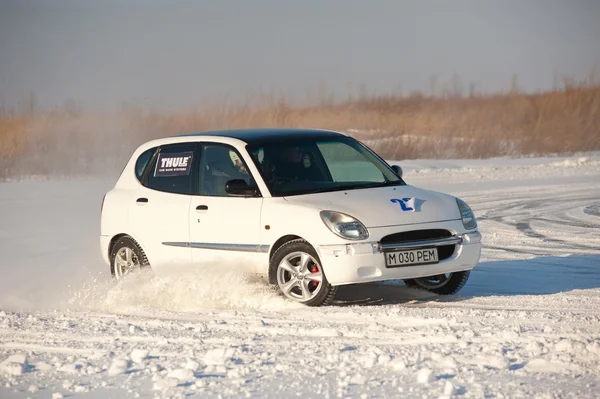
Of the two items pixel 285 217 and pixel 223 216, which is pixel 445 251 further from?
pixel 223 216

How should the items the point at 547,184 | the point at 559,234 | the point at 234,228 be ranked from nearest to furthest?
1. the point at 234,228
2. the point at 559,234
3. the point at 547,184

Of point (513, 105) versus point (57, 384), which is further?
point (513, 105)

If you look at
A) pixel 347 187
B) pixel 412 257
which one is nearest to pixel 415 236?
pixel 412 257

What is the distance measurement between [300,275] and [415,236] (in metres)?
1.02

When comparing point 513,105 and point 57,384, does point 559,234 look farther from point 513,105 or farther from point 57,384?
point 513,105

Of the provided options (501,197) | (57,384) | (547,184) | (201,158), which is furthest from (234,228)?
(547,184)

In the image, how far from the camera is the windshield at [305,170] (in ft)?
32.2

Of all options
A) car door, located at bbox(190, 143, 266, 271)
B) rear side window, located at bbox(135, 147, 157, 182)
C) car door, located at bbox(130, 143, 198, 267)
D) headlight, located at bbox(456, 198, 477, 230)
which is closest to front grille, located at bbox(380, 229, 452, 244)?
headlight, located at bbox(456, 198, 477, 230)

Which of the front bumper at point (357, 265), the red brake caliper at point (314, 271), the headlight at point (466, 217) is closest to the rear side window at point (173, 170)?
the red brake caliper at point (314, 271)

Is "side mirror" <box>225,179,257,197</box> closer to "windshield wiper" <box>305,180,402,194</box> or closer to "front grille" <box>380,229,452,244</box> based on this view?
"windshield wiper" <box>305,180,402,194</box>

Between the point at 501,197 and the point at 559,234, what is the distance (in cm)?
660

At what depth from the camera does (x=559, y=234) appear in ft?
49.6

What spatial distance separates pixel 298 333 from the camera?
803 centimetres

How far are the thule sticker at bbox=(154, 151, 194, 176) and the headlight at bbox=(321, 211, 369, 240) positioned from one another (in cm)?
186
